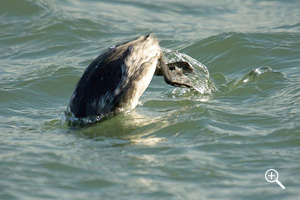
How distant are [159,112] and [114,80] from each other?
0.99m

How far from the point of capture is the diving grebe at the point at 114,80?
20.5 ft

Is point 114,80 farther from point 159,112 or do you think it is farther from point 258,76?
point 258,76

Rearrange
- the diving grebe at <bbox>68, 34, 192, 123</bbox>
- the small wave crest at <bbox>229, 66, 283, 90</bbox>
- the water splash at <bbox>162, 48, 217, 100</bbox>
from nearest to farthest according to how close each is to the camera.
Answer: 1. the diving grebe at <bbox>68, 34, 192, 123</bbox>
2. the water splash at <bbox>162, 48, 217, 100</bbox>
3. the small wave crest at <bbox>229, 66, 283, 90</bbox>

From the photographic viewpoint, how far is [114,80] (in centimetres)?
628

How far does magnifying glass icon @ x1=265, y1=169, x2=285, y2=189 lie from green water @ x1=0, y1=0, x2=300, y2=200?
0.16 feet

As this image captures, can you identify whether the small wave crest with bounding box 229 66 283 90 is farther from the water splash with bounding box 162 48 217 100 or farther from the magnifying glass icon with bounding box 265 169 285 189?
the magnifying glass icon with bounding box 265 169 285 189

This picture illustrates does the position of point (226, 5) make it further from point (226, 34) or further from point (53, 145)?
point (53, 145)

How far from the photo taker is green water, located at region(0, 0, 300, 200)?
501 cm

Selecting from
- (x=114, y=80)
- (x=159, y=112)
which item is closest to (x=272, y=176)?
(x=114, y=80)

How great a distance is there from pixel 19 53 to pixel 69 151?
191 inches

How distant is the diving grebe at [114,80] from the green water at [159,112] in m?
0.22

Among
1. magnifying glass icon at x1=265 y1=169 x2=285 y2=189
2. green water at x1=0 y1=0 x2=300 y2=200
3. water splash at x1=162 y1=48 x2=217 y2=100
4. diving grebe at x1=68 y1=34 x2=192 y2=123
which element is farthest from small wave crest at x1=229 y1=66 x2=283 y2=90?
magnifying glass icon at x1=265 y1=169 x2=285 y2=189

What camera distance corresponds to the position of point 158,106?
7.33 meters

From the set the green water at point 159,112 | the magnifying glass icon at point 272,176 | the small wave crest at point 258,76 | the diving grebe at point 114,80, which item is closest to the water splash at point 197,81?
the green water at point 159,112
